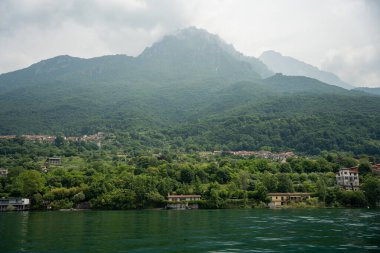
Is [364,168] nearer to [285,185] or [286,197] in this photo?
[285,185]

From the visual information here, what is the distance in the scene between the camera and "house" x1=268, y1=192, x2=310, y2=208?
75812 mm

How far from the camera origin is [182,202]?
7525 cm

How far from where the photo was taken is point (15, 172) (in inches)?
3561

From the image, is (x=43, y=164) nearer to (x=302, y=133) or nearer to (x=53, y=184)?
(x=53, y=184)

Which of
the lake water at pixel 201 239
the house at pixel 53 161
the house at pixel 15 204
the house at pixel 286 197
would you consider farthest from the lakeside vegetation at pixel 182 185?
the lake water at pixel 201 239

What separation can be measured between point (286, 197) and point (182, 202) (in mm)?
20781

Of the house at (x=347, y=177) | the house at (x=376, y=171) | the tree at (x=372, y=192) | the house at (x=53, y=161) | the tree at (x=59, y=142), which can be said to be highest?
the tree at (x=59, y=142)

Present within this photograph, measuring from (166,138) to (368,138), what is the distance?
8595 cm

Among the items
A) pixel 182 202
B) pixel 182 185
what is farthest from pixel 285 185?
pixel 182 202

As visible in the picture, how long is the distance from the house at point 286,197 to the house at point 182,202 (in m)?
15.0

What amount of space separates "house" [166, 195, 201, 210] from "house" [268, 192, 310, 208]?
15.0 m

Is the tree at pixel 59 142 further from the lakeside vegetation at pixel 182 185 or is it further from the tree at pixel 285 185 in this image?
the tree at pixel 285 185

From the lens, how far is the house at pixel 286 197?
249 ft

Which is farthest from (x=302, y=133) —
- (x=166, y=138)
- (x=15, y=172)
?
(x=15, y=172)
